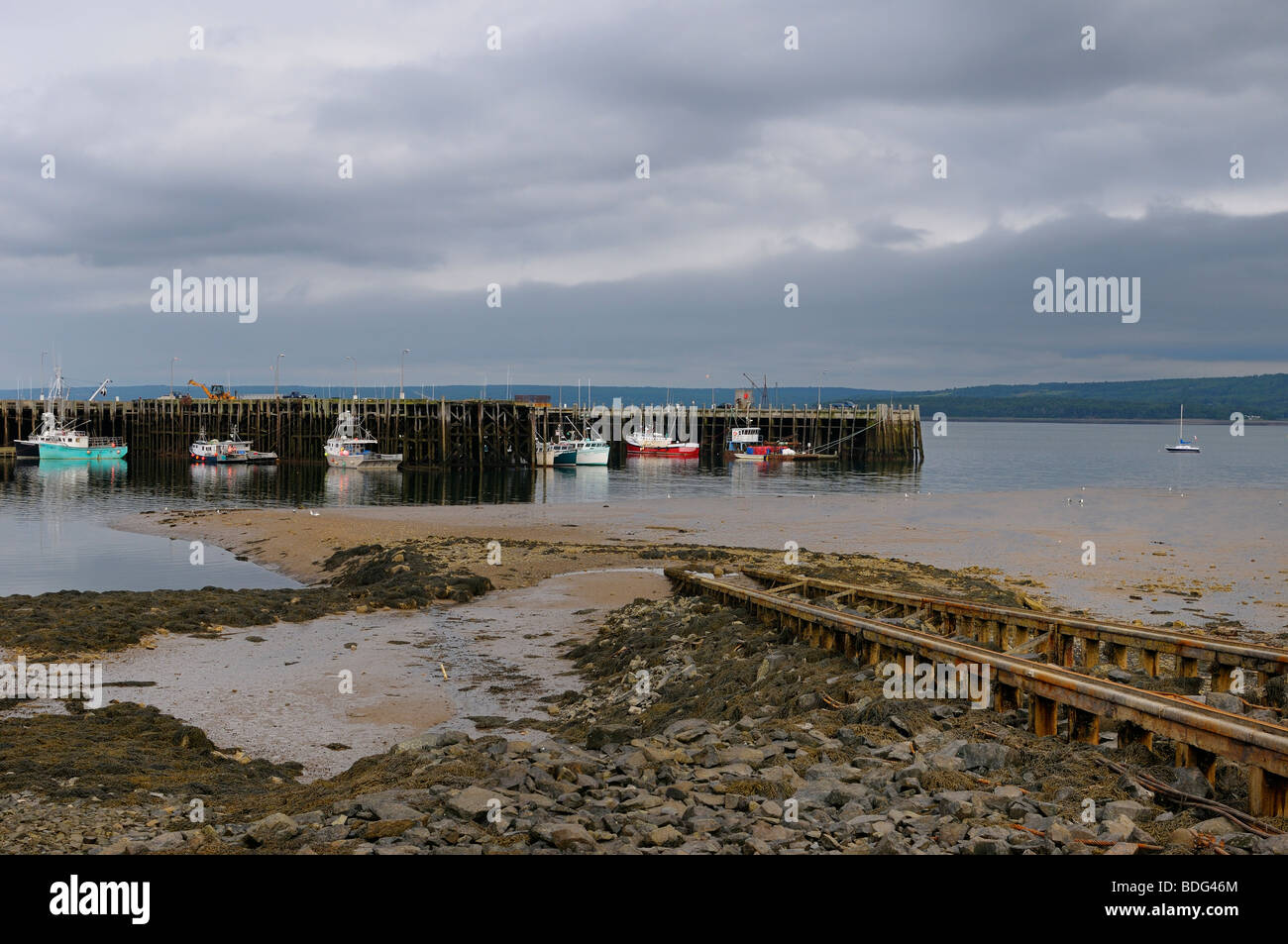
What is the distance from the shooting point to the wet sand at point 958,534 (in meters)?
28.8

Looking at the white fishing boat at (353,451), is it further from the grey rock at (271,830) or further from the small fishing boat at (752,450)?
the grey rock at (271,830)

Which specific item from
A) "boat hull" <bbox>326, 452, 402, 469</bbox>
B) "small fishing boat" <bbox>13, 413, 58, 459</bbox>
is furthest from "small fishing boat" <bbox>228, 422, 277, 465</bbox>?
"small fishing boat" <bbox>13, 413, 58, 459</bbox>

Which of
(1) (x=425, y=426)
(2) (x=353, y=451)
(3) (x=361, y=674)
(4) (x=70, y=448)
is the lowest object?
(3) (x=361, y=674)

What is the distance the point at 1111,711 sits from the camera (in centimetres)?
1006

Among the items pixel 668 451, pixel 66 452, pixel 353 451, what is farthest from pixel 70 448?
pixel 668 451

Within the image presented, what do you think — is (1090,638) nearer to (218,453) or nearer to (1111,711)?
(1111,711)

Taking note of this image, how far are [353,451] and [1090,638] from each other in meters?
89.6

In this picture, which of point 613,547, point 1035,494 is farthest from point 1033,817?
point 1035,494

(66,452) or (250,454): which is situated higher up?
(66,452)

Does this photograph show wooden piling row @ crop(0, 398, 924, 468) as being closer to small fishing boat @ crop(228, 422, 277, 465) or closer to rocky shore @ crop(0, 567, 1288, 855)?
small fishing boat @ crop(228, 422, 277, 465)

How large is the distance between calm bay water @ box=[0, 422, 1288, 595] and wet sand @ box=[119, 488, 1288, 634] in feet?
11.4

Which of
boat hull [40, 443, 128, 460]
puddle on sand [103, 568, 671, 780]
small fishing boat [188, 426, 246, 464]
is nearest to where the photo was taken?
puddle on sand [103, 568, 671, 780]

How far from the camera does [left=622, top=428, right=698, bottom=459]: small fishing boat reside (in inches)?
4921
